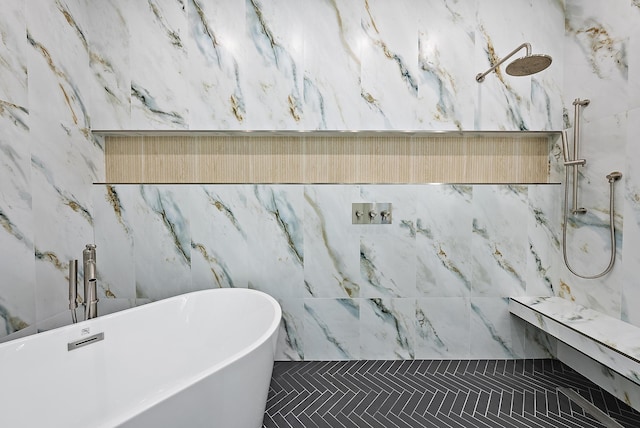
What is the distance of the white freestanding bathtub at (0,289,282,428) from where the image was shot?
3.16 feet

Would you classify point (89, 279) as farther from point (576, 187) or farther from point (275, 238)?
point (576, 187)

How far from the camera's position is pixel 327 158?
2096 millimetres

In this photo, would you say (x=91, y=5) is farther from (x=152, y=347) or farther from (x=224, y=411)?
(x=224, y=411)

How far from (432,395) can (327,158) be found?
5.47 feet

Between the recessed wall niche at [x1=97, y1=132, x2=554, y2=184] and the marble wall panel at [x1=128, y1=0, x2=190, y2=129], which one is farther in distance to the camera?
the recessed wall niche at [x1=97, y1=132, x2=554, y2=184]

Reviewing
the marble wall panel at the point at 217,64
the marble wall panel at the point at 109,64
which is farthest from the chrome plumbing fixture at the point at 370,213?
the marble wall panel at the point at 109,64

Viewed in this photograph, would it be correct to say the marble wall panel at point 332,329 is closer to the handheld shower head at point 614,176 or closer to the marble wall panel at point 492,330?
the marble wall panel at point 492,330

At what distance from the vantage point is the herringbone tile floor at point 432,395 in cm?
152

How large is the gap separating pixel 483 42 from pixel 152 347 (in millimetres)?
2913

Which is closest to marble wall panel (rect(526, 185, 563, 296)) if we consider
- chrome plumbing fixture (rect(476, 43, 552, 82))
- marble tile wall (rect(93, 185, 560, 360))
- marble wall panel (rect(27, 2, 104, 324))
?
marble tile wall (rect(93, 185, 560, 360))

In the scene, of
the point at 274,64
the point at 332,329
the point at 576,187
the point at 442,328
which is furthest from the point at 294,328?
the point at 576,187

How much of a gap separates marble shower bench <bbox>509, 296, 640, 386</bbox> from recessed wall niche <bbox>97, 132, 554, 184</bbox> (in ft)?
2.88

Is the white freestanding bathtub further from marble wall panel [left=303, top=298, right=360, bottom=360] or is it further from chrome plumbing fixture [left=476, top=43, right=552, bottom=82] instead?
chrome plumbing fixture [left=476, top=43, right=552, bottom=82]

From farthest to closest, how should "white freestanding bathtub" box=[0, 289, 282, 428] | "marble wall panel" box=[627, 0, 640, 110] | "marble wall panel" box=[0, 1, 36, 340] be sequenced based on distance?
"marble wall panel" box=[627, 0, 640, 110] < "marble wall panel" box=[0, 1, 36, 340] < "white freestanding bathtub" box=[0, 289, 282, 428]
